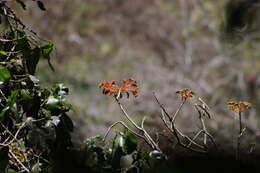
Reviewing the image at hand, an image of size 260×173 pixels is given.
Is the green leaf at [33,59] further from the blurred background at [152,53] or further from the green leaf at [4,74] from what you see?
the blurred background at [152,53]

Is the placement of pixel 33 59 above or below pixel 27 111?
above

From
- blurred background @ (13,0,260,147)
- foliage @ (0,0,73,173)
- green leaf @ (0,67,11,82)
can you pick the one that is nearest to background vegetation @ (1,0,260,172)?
blurred background @ (13,0,260,147)

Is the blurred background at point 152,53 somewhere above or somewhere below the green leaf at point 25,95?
above

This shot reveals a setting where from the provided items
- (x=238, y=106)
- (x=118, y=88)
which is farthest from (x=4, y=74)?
(x=238, y=106)

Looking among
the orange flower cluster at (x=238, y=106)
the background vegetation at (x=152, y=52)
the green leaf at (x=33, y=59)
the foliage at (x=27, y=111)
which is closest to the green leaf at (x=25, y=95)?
the foliage at (x=27, y=111)

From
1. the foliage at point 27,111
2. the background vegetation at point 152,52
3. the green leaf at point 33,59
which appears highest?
the background vegetation at point 152,52

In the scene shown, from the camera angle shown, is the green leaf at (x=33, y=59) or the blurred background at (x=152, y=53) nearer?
the green leaf at (x=33, y=59)

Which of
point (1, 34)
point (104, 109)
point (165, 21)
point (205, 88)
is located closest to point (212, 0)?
point (165, 21)

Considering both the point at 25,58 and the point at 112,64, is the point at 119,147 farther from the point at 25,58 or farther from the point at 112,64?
the point at 112,64

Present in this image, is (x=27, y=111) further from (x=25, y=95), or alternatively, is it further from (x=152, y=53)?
(x=152, y=53)
